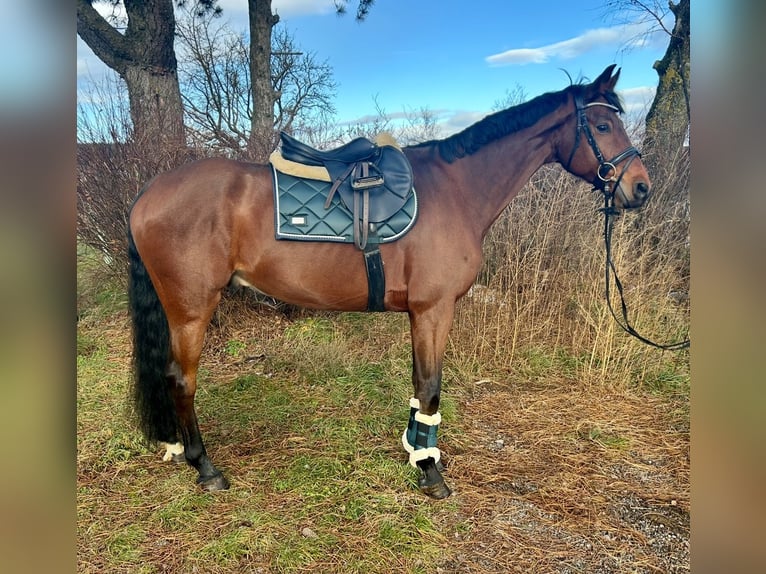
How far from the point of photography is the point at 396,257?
97.2 inches

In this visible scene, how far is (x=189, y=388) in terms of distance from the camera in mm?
2498

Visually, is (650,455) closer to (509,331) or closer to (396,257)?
(509,331)

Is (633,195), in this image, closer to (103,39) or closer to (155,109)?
(155,109)

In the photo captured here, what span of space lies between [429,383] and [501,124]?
1.55m

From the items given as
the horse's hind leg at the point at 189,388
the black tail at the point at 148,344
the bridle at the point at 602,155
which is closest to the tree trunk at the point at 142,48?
the black tail at the point at 148,344

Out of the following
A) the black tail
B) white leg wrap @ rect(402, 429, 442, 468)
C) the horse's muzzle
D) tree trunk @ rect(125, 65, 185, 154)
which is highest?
tree trunk @ rect(125, 65, 185, 154)

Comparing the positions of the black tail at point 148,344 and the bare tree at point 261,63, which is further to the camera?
the bare tree at point 261,63

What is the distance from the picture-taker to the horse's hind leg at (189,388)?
7.99 feet

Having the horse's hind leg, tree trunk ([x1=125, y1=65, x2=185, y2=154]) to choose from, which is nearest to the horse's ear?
the horse's hind leg

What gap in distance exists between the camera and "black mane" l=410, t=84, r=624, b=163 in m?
2.55

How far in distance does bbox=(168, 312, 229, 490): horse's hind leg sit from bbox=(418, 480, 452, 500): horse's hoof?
3.71ft

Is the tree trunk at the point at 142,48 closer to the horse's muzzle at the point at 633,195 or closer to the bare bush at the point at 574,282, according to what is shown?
the bare bush at the point at 574,282

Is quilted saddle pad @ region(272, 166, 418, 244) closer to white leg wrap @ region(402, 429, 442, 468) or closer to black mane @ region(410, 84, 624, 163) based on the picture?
black mane @ region(410, 84, 624, 163)
